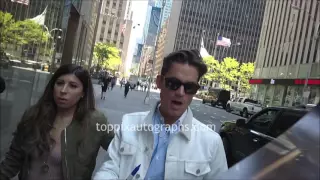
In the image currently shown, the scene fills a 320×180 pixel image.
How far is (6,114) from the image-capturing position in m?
7.75

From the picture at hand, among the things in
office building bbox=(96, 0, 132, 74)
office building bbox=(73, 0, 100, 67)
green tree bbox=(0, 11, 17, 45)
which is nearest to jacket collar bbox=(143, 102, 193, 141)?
green tree bbox=(0, 11, 17, 45)

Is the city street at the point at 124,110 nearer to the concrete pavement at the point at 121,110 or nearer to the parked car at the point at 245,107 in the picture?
the concrete pavement at the point at 121,110

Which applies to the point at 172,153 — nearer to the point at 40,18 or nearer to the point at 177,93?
the point at 177,93

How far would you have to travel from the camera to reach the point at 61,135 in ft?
8.04

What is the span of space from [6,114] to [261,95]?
4913 centimetres

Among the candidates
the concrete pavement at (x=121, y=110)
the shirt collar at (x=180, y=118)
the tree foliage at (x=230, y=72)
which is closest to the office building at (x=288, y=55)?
the tree foliage at (x=230, y=72)

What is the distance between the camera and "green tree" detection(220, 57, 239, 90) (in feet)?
236

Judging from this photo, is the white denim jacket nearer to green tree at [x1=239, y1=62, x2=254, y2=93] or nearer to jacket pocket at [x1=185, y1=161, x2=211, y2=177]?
jacket pocket at [x1=185, y1=161, x2=211, y2=177]

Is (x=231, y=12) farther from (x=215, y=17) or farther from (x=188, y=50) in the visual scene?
(x=188, y=50)

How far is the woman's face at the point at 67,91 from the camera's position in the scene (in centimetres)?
256

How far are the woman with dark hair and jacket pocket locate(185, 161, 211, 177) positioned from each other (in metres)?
0.94

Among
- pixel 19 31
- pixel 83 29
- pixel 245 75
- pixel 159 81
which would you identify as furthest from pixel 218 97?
pixel 159 81

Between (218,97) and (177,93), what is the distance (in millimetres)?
44127

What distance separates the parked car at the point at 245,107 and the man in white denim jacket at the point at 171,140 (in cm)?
2892
